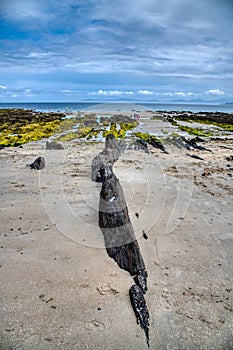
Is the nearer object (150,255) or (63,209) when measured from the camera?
(150,255)

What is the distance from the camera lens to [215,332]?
3154 millimetres

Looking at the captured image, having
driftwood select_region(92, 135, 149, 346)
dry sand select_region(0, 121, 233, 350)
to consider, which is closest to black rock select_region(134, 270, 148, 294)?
driftwood select_region(92, 135, 149, 346)

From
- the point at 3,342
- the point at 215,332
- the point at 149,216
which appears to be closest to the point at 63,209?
the point at 149,216

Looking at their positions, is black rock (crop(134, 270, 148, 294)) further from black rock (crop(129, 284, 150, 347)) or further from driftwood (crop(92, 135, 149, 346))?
black rock (crop(129, 284, 150, 347))

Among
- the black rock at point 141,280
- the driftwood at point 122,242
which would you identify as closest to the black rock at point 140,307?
the driftwood at point 122,242

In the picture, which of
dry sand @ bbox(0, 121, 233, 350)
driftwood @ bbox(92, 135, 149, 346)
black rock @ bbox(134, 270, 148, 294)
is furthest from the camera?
black rock @ bbox(134, 270, 148, 294)

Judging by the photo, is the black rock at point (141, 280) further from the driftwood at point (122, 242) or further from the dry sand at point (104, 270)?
the dry sand at point (104, 270)

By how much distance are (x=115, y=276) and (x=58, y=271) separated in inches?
33.5

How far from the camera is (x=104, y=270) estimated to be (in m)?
3.94

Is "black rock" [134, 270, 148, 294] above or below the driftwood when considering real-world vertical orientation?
below

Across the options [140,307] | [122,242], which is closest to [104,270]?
[122,242]

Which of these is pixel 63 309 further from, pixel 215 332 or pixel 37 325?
pixel 215 332

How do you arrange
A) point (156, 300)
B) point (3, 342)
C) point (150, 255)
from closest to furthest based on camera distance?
point (3, 342)
point (156, 300)
point (150, 255)

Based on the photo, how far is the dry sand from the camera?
3023 mm
